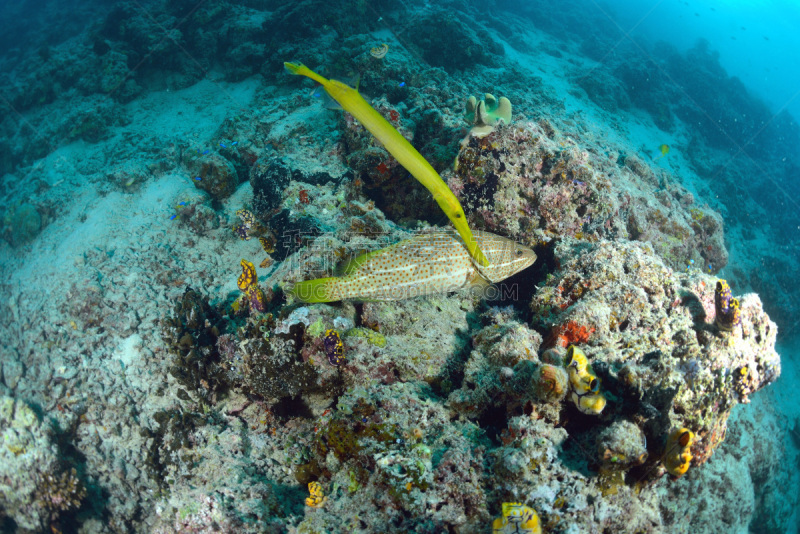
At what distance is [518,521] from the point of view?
2.10 m

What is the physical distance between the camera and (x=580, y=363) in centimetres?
268

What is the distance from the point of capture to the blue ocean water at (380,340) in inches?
106

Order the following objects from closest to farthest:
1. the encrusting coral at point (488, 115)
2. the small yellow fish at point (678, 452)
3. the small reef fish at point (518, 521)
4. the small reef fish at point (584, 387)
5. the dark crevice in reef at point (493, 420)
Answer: the small reef fish at point (518, 521) → the small yellow fish at point (678, 452) → the small reef fish at point (584, 387) → the dark crevice in reef at point (493, 420) → the encrusting coral at point (488, 115)

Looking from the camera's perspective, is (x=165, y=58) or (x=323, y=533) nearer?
(x=323, y=533)

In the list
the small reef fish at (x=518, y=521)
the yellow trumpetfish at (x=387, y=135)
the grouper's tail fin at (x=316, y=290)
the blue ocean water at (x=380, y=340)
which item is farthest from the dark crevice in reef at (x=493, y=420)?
the grouper's tail fin at (x=316, y=290)

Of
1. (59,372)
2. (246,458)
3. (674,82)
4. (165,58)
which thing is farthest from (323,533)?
(674,82)

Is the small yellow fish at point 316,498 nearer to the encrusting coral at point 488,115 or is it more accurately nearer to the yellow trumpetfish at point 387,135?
the yellow trumpetfish at point 387,135

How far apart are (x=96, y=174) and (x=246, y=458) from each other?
946cm

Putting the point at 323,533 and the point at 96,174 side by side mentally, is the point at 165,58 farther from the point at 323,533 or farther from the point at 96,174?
the point at 323,533

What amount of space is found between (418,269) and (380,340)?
914 millimetres

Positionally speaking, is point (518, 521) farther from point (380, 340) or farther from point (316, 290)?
point (316, 290)

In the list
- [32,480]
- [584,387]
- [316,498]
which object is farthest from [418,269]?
[32,480]

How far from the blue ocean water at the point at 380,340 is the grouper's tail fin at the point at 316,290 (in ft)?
0.09

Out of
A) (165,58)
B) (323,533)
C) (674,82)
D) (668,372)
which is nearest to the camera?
(323,533)
